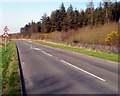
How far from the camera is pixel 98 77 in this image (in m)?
8.03

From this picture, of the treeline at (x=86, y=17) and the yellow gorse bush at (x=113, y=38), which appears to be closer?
the yellow gorse bush at (x=113, y=38)

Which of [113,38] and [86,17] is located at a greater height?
[86,17]

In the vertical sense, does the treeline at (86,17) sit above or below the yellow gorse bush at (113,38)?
above

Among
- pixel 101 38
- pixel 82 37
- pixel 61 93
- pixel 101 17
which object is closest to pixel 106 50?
pixel 101 38

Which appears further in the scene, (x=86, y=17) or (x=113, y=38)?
(x=86, y=17)

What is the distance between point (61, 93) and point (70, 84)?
1.18 metres

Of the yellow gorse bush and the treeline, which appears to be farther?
the treeline

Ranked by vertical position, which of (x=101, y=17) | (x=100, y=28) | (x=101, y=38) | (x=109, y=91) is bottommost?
(x=109, y=91)

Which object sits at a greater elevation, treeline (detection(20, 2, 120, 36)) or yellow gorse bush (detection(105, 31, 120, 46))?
treeline (detection(20, 2, 120, 36))

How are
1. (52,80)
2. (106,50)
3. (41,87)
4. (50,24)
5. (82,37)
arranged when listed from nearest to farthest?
1. (41,87)
2. (52,80)
3. (106,50)
4. (82,37)
5. (50,24)

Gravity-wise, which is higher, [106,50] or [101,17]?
[101,17]

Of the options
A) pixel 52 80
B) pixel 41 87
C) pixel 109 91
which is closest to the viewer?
pixel 109 91

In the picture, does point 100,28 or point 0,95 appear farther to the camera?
point 100,28

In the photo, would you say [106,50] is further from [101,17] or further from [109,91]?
[101,17]
